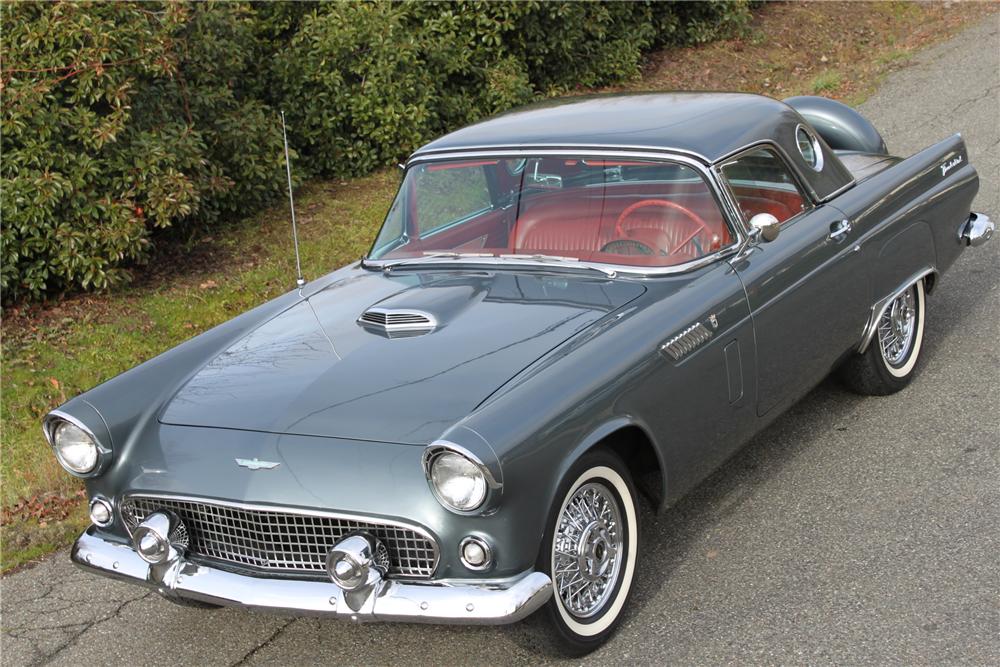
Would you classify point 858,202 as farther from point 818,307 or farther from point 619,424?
point 619,424

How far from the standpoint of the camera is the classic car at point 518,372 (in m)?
3.39

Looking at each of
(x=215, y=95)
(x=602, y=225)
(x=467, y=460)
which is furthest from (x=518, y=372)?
(x=215, y=95)

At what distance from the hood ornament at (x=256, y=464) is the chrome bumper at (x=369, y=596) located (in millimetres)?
347

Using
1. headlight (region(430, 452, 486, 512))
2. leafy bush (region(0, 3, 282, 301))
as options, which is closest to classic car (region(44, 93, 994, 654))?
headlight (region(430, 452, 486, 512))

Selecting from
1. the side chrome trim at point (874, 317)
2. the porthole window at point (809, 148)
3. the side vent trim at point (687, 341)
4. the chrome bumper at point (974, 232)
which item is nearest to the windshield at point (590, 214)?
the side vent trim at point (687, 341)

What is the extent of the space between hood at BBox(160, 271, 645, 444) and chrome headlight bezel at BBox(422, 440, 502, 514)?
0.17m

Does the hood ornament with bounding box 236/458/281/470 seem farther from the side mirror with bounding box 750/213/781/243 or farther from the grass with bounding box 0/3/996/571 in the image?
the side mirror with bounding box 750/213/781/243

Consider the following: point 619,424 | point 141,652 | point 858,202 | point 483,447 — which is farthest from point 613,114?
point 141,652

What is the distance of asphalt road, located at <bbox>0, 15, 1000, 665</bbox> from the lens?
3.70m

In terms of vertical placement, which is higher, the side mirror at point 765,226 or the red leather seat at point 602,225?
the red leather seat at point 602,225

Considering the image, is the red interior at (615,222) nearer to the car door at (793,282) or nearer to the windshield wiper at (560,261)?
the windshield wiper at (560,261)

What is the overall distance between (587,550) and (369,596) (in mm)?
747

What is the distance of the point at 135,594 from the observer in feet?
14.7

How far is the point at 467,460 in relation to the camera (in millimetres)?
3287
